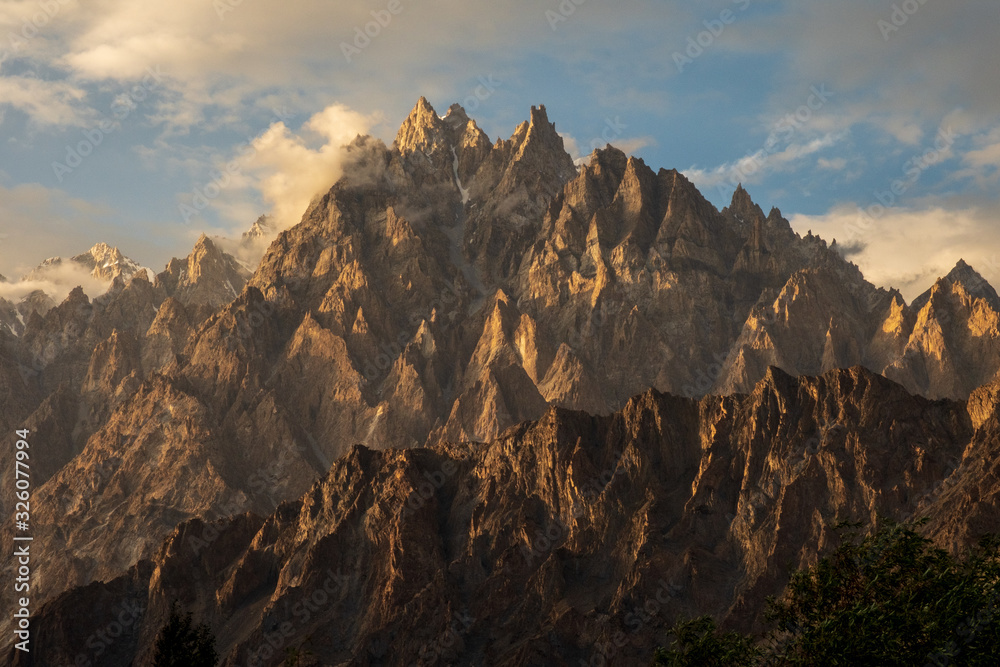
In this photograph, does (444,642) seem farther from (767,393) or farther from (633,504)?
(767,393)

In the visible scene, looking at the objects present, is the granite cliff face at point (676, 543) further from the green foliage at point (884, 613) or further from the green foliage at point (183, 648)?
the green foliage at point (884, 613)

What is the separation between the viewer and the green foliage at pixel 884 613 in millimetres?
54531

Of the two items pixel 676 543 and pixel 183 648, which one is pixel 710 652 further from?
pixel 676 543

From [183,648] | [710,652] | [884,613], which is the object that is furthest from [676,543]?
[884,613]

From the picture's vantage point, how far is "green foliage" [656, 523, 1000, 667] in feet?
179

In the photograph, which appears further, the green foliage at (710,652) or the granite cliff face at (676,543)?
the granite cliff face at (676,543)

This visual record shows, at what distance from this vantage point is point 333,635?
191 metres

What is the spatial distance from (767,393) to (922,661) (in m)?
145

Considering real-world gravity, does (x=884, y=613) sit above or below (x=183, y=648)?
above

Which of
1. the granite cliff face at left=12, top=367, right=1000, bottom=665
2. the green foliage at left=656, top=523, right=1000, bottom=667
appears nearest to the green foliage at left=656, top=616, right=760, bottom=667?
the green foliage at left=656, top=523, right=1000, bottom=667

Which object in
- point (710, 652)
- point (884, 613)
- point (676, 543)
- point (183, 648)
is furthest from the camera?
point (676, 543)

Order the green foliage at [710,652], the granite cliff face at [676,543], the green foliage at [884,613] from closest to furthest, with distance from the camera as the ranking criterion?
the green foliage at [884,613] → the green foliage at [710,652] → the granite cliff face at [676,543]

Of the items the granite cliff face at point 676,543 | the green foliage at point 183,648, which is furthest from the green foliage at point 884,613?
the granite cliff face at point 676,543

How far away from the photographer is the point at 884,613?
56312mm
